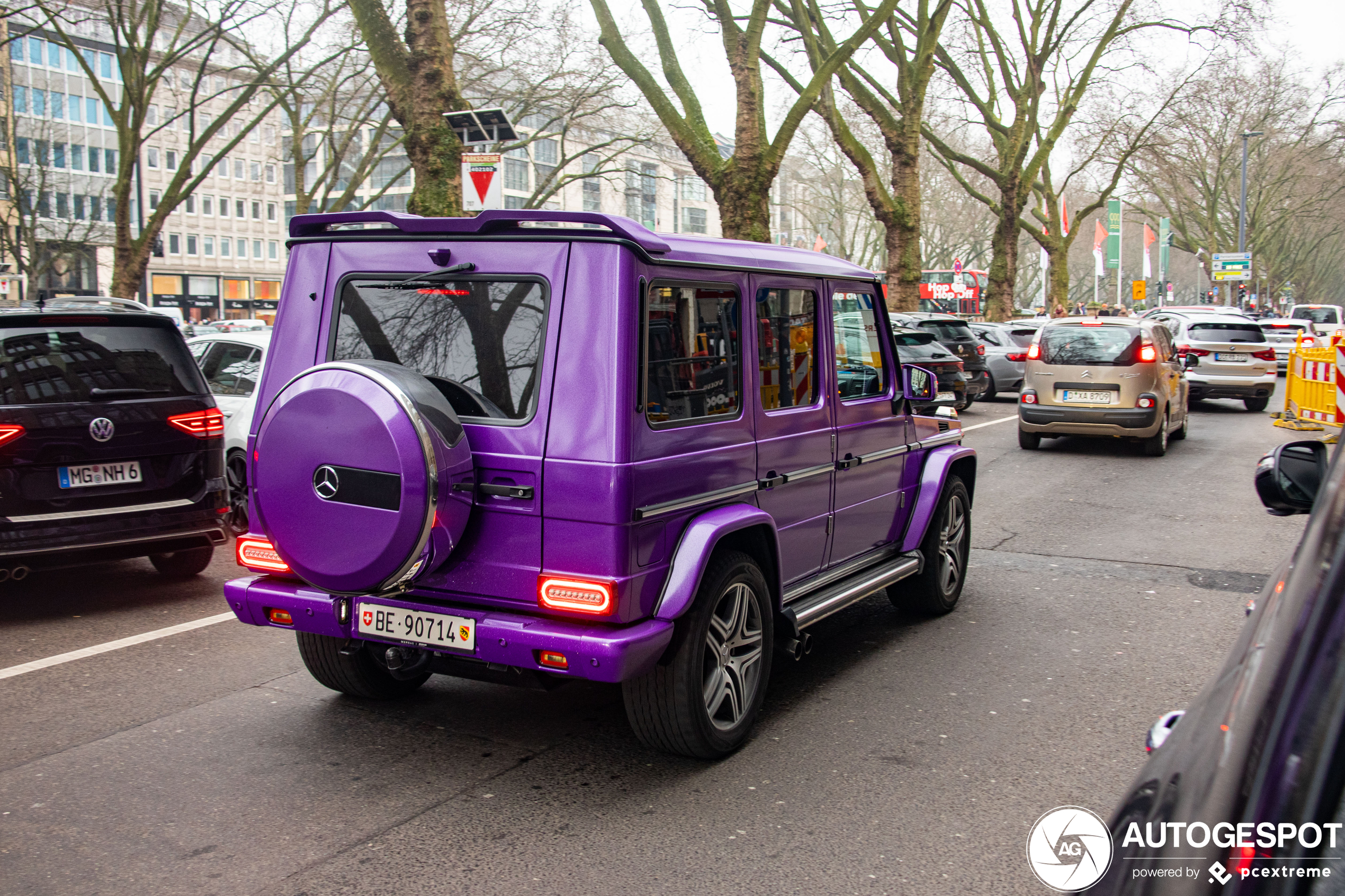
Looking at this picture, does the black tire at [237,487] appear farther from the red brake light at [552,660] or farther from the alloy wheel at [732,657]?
the red brake light at [552,660]

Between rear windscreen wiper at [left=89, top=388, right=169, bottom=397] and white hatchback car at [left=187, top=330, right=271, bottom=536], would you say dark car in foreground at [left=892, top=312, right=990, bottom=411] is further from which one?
rear windscreen wiper at [left=89, top=388, right=169, bottom=397]

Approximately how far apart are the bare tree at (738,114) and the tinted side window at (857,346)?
498 inches

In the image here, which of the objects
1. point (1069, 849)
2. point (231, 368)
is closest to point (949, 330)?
point (231, 368)

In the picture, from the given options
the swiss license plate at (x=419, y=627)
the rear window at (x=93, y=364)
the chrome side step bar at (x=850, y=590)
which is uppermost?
the rear window at (x=93, y=364)

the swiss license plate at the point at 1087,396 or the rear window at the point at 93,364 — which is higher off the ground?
the rear window at the point at 93,364

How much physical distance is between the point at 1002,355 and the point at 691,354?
19.9 m

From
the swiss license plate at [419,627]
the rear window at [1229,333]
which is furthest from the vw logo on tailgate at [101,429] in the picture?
the rear window at [1229,333]

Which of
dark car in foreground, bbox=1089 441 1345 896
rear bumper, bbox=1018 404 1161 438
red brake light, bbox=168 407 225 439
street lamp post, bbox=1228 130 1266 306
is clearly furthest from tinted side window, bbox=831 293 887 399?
street lamp post, bbox=1228 130 1266 306

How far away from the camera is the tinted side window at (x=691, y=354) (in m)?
4.09

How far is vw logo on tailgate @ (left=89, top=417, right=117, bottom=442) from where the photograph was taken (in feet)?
21.2

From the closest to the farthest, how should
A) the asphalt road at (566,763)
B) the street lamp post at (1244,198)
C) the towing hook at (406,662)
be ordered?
the asphalt road at (566,763) → the towing hook at (406,662) → the street lamp post at (1244,198)

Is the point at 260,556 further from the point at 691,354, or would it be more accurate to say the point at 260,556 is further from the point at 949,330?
the point at 949,330

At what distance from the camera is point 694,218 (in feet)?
293

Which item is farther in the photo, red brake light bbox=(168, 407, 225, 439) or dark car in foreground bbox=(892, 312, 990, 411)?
dark car in foreground bbox=(892, 312, 990, 411)
